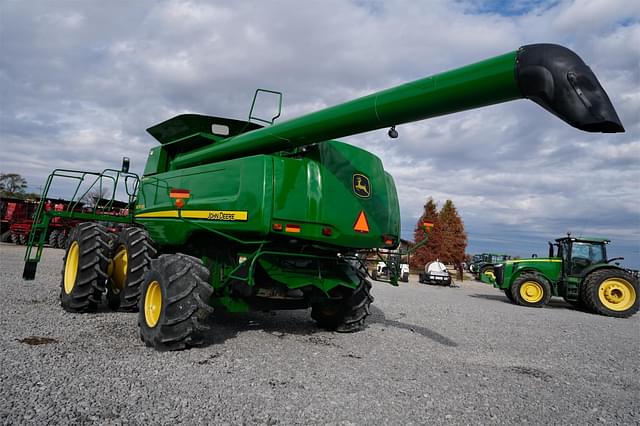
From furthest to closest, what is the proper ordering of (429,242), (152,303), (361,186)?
1. (429,242)
2. (361,186)
3. (152,303)

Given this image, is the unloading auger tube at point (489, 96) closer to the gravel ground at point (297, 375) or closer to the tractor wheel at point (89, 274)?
the gravel ground at point (297, 375)

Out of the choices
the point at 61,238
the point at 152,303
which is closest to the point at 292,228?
the point at 152,303

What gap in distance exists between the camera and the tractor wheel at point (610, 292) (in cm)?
1241

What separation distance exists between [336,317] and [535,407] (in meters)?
3.35

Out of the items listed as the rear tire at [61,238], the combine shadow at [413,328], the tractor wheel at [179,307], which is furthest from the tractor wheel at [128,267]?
the rear tire at [61,238]

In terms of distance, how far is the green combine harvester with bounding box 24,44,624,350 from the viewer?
367 centimetres

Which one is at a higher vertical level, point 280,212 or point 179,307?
point 280,212

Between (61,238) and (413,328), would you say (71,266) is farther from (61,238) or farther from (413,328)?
(61,238)

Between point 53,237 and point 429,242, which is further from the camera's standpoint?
point 429,242

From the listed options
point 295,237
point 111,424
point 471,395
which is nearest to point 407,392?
point 471,395

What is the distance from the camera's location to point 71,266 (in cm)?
755

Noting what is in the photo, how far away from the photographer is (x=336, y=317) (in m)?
6.92

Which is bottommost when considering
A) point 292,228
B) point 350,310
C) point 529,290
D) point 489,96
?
point 350,310

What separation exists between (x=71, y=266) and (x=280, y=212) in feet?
14.8
